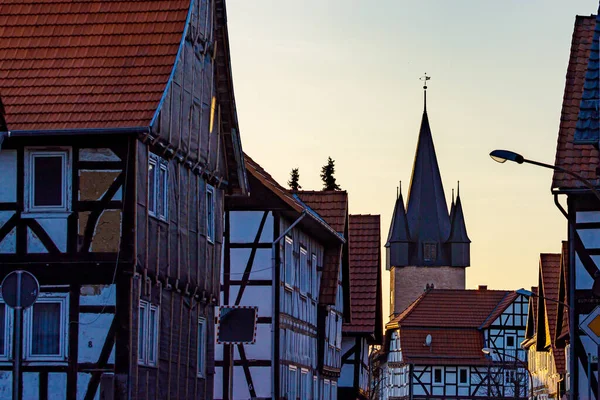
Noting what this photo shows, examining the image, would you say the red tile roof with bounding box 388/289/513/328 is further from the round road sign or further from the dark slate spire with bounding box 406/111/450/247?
the round road sign

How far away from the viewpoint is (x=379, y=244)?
5047 cm

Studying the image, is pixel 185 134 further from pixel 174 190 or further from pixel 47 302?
pixel 47 302

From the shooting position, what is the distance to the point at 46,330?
23703 mm

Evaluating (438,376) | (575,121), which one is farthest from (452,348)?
(575,121)

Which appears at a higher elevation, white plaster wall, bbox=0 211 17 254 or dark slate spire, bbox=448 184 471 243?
dark slate spire, bbox=448 184 471 243

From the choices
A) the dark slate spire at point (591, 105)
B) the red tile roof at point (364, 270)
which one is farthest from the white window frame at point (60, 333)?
the red tile roof at point (364, 270)

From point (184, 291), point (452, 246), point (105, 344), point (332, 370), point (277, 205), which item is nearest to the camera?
point (105, 344)

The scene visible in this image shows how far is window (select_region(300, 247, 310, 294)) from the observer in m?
40.8

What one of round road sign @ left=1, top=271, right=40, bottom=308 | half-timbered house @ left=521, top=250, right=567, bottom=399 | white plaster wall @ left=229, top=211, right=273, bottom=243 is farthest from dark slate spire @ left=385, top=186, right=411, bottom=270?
round road sign @ left=1, top=271, right=40, bottom=308

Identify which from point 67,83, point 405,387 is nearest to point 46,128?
point 67,83

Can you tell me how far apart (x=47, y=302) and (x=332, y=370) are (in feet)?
78.6

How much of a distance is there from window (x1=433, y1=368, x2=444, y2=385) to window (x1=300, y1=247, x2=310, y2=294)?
202 ft

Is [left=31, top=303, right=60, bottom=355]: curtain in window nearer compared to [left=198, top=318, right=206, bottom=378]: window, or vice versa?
[left=31, top=303, right=60, bottom=355]: curtain in window

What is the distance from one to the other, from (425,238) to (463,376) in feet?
170
